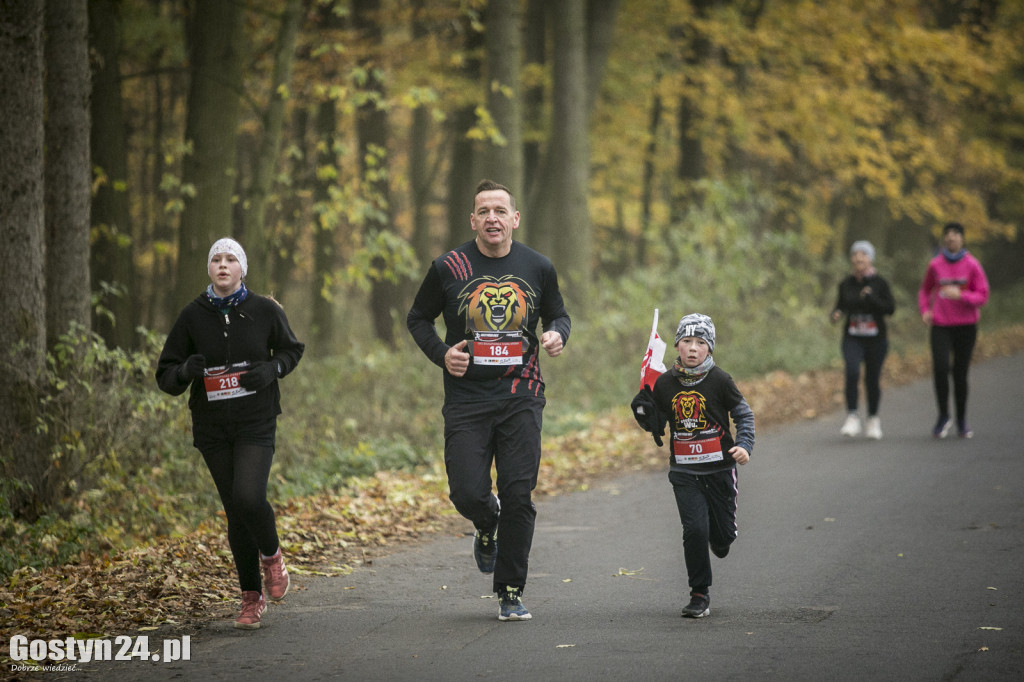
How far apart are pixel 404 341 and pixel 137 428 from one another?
810cm

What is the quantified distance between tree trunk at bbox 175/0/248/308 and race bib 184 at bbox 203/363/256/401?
6.82m

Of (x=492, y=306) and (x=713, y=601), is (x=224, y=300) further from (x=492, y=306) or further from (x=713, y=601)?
(x=713, y=601)

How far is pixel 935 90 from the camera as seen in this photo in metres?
28.5

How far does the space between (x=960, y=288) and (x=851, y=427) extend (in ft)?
6.67

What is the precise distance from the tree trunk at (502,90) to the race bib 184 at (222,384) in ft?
37.7

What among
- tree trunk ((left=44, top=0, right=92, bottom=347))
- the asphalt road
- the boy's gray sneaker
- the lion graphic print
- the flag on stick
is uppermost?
tree trunk ((left=44, top=0, right=92, bottom=347))

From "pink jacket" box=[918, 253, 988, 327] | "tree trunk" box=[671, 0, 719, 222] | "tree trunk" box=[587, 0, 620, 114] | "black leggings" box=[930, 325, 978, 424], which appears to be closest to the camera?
"pink jacket" box=[918, 253, 988, 327]

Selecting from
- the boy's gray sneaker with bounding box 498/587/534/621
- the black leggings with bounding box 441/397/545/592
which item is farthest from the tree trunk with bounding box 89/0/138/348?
the boy's gray sneaker with bounding box 498/587/534/621

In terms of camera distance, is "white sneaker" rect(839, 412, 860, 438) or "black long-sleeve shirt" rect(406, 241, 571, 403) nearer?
"black long-sleeve shirt" rect(406, 241, 571, 403)

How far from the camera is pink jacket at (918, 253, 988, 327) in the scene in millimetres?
12641

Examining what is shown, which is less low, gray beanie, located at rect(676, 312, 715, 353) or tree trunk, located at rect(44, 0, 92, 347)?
tree trunk, located at rect(44, 0, 92, 347)

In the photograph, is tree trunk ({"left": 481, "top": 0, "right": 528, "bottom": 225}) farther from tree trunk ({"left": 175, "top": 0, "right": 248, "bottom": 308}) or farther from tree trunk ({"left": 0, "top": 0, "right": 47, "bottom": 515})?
tree trunk ({"left": 0, "top": 0, "right": 47, "bottom": 515})

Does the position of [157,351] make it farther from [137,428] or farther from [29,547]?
[29,547]

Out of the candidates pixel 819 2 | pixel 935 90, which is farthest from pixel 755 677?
pixel 935 90
